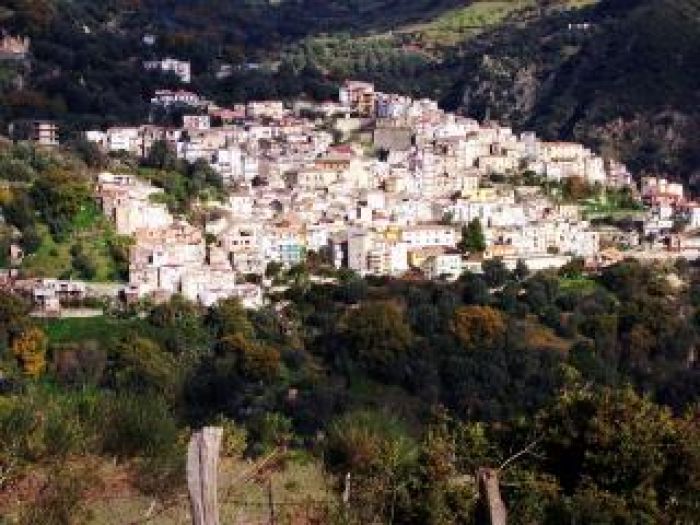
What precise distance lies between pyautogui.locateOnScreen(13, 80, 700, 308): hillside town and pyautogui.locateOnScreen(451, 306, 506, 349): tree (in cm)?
426

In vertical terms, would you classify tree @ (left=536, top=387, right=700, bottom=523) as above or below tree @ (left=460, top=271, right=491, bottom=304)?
above

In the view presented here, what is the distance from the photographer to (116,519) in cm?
598

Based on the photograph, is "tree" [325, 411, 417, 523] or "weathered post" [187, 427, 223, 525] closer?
"weathered post" [187, 427, 223, 525]

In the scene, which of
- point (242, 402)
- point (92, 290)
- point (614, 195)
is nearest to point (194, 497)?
point (242, 402)

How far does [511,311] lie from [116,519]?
64.7 ft

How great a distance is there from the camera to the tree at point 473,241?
98.8ft

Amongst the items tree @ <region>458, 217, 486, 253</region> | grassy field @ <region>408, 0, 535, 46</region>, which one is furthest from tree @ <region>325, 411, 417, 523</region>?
grassy field @ <region>408, 0, 535, 46</region>

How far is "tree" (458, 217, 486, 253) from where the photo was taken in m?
30.1

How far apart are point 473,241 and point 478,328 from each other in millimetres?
7289

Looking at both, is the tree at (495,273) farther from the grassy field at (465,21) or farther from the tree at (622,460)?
the grassy field at (465,21)

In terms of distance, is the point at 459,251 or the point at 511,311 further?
the point at 459,251

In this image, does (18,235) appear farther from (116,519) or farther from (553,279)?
(116,519)

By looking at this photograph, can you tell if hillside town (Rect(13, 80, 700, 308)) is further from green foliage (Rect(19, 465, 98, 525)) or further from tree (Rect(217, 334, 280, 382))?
green foliage (Rect(19, 465, 98, 525))

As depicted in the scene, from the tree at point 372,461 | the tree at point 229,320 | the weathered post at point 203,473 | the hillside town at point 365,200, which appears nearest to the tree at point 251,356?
the tree at point 229,320
